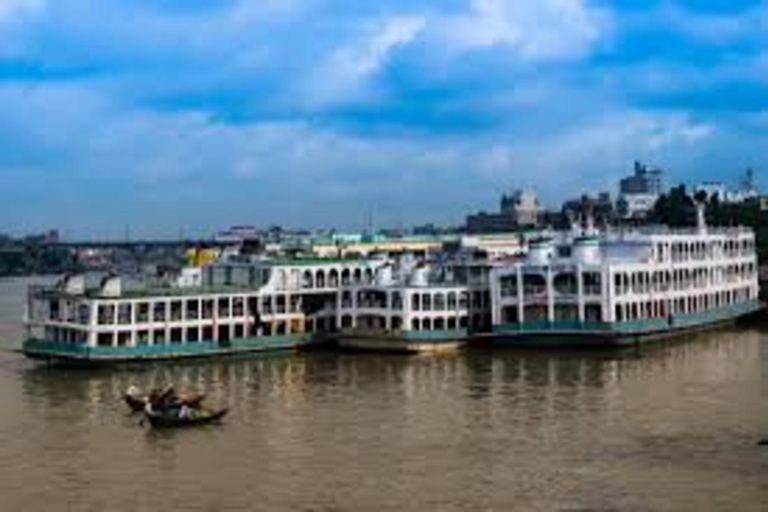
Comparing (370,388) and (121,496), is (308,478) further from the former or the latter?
(370,388)

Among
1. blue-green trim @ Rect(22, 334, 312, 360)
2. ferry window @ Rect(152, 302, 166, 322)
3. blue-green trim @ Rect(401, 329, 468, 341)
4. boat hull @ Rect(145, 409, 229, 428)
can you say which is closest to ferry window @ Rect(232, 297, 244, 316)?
blue-green trim @ Rect(22, 334, 312, 360)

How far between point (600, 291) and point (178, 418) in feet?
73.9

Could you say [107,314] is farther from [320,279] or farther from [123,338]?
[320,279]

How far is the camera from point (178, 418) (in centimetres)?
3175

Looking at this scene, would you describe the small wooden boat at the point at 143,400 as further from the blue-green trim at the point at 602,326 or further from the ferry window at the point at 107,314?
the blue-green trim at the point at 602,326

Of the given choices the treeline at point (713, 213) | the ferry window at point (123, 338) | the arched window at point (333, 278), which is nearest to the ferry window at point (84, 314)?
the ferry window at point (123, 338)

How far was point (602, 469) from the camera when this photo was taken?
84.4 ft

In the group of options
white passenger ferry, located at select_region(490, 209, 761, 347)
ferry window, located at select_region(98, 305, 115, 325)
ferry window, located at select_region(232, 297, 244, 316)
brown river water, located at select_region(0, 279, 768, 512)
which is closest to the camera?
brown river water, located at select_region(0, 279, 768, 512)

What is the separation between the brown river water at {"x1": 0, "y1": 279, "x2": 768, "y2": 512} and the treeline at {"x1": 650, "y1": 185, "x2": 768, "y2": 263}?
4349cm

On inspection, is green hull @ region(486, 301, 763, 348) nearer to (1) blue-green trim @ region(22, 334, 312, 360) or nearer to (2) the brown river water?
(2) the brown river water

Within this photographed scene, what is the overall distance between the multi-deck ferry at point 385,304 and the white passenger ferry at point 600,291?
0.19 feet

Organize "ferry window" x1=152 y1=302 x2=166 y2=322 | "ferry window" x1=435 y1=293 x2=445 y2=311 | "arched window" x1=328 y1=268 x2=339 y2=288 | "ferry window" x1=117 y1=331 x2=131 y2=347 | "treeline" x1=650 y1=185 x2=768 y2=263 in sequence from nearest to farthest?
"ferry window" x1=117 y1=331 x2=131 y2=347
"ferry window" x1=152 y1=302 x2=166 y2=322
"ferry window" x1=435 y1=293 x2=445 y2=311
"arched window" x1=328 y1=268 x2=339 y2=288
"treeline" x1=650 y1=185 x2=768 y2=263

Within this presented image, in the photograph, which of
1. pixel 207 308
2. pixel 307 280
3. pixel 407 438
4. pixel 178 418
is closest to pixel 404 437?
pixel 407 438

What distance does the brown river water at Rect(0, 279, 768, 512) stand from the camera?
23969 mm
